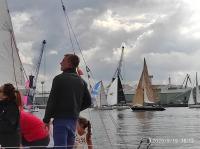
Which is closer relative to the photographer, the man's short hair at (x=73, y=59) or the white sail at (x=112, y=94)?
the man's short hair at (x=73, y=59)

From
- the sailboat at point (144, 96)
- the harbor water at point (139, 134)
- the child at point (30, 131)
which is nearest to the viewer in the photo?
the child at point (30, 131)

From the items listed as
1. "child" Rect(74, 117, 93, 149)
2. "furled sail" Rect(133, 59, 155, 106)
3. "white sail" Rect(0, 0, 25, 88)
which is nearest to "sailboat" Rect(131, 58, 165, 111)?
"furled sail" Rect(133, 59, 155, 106)

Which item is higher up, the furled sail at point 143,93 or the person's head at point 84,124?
the furled sail at point 143,93

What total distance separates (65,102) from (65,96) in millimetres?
86

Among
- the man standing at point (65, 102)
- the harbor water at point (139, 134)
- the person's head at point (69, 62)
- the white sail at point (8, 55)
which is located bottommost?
the harbor water at point (139, 134)

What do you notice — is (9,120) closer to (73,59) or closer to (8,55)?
(73,59)

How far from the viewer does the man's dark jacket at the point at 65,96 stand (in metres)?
7.04

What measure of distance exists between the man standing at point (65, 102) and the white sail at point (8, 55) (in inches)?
211

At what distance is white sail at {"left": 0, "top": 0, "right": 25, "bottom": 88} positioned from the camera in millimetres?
12742

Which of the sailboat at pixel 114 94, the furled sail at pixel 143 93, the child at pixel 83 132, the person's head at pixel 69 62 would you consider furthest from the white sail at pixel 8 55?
the sailboat at pixel 114 94

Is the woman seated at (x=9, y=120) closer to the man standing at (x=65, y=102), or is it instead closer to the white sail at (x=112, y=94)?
the man standing at (x=65, y=102)

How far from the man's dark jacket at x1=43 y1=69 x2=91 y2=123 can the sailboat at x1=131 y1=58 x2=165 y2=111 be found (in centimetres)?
12490

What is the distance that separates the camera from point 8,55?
43.1 ft

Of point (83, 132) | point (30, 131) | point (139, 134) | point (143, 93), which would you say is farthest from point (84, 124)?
point (143, 93)
